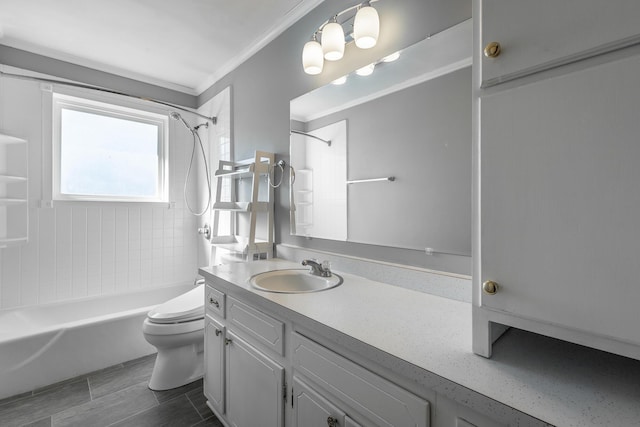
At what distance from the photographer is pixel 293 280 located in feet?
5.26

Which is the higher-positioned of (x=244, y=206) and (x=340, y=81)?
(x=340, y=81)

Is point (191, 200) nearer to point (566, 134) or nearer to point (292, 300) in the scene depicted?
point (292, 300)

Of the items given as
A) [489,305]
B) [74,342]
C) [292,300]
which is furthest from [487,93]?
[74,342]

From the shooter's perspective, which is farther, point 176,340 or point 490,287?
point 176,340

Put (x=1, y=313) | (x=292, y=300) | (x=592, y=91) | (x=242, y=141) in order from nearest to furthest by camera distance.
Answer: (x=592, y=91) < (x=292, y=300) < (x=1, y=313) < (x=242, y=141)

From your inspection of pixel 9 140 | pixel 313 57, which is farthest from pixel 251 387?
pixel 9 140

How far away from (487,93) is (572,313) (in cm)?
50

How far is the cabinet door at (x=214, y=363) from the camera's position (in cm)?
151

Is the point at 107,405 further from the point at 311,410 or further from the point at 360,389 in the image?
the point at 360,389

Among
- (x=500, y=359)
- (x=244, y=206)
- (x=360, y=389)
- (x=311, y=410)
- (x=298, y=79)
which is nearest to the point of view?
(x=500, y=359)

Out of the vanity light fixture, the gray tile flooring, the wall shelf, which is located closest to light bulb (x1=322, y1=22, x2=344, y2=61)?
the vanity light fixture

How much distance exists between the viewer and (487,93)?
680mm

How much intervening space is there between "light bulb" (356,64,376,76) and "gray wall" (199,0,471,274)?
4cm

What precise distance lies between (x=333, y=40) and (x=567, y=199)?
1308 millimetres
